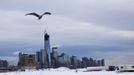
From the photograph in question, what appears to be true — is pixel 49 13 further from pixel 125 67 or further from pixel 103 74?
pixel 125 67

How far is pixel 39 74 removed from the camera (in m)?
154

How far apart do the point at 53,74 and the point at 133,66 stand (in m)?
50.8

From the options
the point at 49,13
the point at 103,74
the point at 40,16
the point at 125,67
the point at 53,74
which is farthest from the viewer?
the point at 125,67

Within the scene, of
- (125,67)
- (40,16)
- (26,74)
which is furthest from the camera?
(125,67)

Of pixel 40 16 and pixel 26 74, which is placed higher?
pixel 40 16

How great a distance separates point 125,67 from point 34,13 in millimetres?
102219

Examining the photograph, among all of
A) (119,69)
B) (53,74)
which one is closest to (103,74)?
(53,74)

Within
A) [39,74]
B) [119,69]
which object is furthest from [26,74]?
[119,69]

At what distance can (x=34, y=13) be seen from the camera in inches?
3543

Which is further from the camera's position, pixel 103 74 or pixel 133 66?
pixel 133 66

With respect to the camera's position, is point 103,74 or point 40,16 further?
point 103,74

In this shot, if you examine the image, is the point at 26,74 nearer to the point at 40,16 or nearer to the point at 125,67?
the point at 125,67

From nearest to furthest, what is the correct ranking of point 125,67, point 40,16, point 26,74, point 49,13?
point 49,13 < point 40,16 < point 26,74 < point 125,67

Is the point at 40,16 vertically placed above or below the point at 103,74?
above
